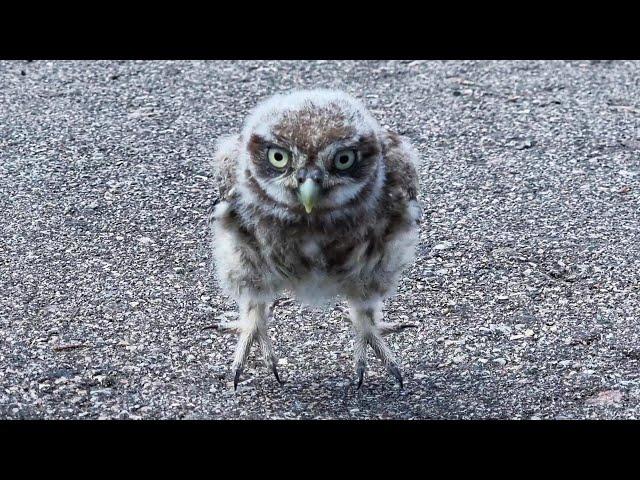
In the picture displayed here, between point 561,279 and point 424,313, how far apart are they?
0.81m

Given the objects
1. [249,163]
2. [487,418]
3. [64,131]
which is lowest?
[487,418]

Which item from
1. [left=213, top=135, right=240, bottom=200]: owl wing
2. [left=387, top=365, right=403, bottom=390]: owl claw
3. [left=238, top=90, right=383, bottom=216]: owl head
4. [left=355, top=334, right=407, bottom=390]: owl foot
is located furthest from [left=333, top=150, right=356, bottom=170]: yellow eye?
[left=387, top=365, right=403, bottom=390]: owl claw

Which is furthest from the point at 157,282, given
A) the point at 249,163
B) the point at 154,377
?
the point at 249,163

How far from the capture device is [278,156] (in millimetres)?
4098

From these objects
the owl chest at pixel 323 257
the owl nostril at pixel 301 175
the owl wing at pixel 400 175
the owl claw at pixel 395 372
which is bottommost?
the owl claw at pixel 395 372

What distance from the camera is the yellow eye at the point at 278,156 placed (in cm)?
406

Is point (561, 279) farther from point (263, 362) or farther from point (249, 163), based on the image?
point (249, 163)

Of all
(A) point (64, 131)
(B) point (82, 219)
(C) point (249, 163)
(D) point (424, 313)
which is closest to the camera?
(C) point (249, 163)

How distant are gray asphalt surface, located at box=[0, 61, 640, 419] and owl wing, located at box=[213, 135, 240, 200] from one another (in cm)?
85

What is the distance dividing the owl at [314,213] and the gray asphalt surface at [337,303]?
0.32 meters

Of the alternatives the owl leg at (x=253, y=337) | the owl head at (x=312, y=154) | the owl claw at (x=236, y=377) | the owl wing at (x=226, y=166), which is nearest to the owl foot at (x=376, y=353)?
the owl leg at (x=253, y=337)

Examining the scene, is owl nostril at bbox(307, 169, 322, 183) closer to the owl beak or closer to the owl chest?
the owl beak

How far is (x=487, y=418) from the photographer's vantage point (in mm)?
4461

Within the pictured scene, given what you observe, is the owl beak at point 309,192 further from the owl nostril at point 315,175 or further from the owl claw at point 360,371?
the owl claw at point 360,371
